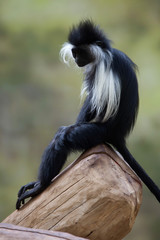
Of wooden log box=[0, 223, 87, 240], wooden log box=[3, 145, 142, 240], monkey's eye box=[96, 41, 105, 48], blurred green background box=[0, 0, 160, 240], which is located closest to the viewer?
wooden log box=[0, 223, 87, 240]

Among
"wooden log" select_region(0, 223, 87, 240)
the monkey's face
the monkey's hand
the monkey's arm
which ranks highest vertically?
the monkey's face

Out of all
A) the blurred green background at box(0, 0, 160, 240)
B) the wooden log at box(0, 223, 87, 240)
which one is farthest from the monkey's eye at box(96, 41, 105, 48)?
the blurred green background at box(0, 0, 160, 240)

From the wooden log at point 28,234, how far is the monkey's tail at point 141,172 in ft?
2.05

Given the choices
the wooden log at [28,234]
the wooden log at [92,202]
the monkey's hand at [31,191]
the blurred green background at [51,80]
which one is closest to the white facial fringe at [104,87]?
the wooden log at [92,202]

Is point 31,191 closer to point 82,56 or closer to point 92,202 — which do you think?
point 92,202

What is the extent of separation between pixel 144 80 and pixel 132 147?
0.72 metres

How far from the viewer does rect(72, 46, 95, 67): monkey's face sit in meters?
2.15

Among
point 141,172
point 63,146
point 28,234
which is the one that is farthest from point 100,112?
point 28,234

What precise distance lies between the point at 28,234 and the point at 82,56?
3.53 ft

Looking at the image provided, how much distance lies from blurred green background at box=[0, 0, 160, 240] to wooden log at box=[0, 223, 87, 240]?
251 centimetres

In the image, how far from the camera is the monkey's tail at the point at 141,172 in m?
1.98

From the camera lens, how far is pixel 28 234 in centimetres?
151

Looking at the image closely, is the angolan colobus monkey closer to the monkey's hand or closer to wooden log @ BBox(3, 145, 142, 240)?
the monkey's hand

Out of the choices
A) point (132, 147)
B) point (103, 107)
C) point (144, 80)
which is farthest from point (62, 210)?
point (144, 80)
